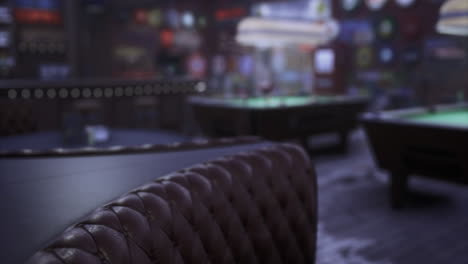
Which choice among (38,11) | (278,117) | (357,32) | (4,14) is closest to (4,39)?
(4,14)

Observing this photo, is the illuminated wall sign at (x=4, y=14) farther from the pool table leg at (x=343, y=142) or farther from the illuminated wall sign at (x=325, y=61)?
the pool table leg at (x=343, y=142)

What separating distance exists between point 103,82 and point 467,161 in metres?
4.63

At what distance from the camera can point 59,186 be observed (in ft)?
4.49

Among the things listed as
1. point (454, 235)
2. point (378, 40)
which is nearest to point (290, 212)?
point (454, 235)

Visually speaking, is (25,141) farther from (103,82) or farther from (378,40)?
(378,40)

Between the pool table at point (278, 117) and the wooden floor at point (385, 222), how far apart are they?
0.79 metres

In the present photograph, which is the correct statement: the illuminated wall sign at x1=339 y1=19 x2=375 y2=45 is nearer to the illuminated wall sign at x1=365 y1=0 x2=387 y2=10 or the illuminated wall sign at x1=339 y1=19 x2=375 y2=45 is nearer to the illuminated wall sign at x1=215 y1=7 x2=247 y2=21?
the illuminated wall sign at x1=365 y1=0 x2=387 y2=10

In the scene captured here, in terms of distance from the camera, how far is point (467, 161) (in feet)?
10.4

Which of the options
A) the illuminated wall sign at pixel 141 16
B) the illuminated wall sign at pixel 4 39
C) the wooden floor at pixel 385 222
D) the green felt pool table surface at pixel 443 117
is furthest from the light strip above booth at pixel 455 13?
the illuminated wall sign at pixel 141 16

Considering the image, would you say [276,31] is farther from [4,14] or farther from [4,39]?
[4,39]

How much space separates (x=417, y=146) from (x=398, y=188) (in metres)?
0.45

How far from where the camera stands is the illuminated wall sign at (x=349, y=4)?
344 inches

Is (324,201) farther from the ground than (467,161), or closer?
closer

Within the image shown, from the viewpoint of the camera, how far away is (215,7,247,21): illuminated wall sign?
11650 mm
